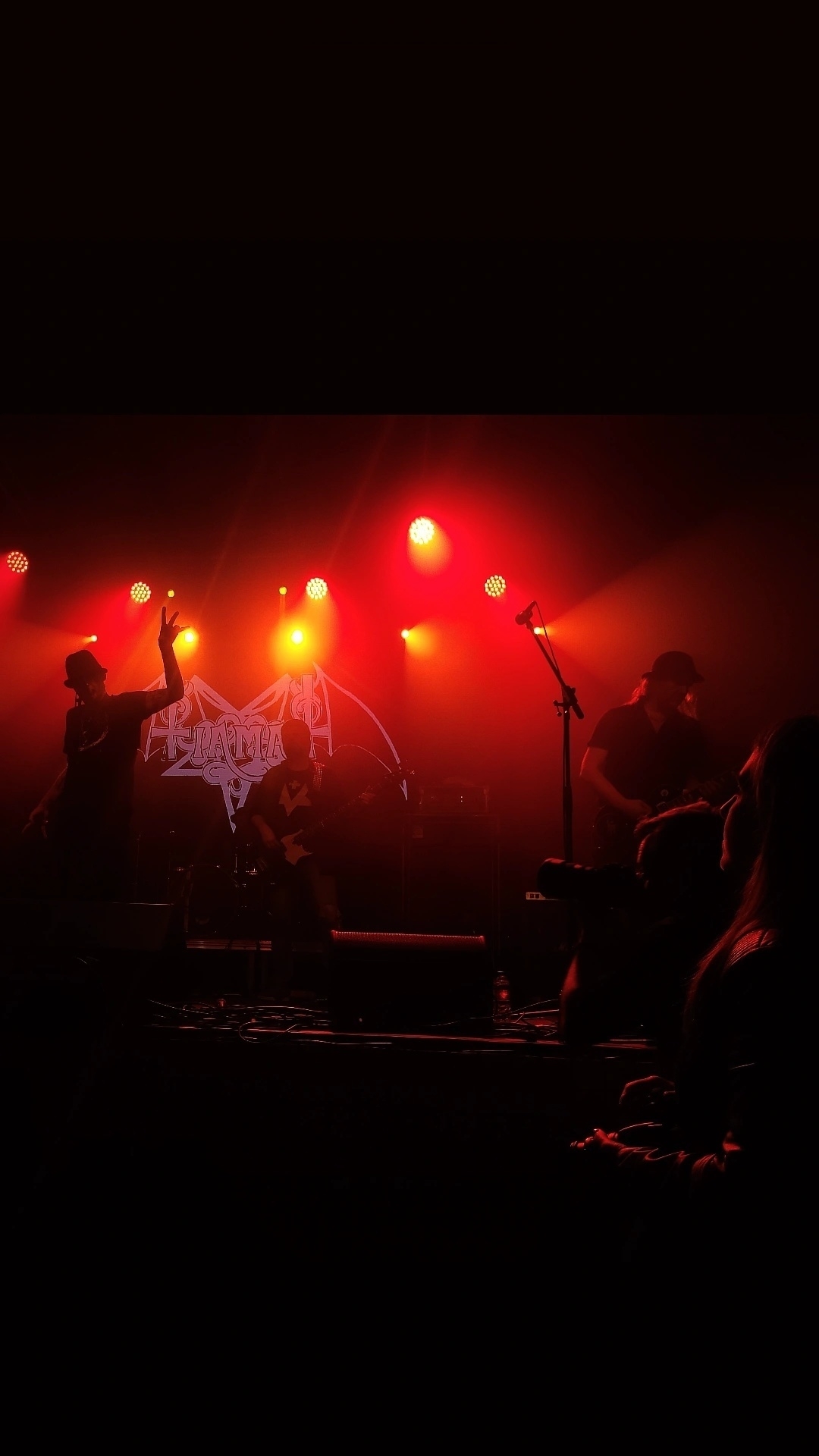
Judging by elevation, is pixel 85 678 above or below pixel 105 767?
above

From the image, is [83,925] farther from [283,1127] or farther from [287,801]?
[287,801]

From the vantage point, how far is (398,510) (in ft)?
22.4

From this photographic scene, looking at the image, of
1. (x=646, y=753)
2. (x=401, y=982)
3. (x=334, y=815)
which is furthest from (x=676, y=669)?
(x=401, y=982)

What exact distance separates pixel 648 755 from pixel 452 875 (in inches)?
48.7

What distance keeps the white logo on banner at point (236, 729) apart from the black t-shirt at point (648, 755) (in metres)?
2.45

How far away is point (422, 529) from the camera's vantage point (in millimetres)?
6723

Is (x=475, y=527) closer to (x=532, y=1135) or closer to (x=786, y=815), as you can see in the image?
(x=532, y=1135)

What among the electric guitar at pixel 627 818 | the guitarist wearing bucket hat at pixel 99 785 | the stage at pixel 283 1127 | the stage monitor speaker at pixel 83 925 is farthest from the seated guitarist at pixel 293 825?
the stage monitor speaker at pixel 83 925

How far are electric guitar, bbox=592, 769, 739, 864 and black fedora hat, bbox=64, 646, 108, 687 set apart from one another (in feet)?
8.75

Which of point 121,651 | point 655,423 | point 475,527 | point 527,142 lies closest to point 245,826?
point 121,651

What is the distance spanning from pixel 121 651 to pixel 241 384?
218 inches

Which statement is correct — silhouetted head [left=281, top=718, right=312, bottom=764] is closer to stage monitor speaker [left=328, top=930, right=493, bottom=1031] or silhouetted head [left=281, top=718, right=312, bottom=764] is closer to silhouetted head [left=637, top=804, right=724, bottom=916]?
stage monitor speaker [left=328, top=930, right=493, bottom=1031]

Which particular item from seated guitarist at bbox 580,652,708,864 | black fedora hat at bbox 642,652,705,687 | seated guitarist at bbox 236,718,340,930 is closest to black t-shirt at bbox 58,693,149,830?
seated guitarist at bbox 236,718,340,930

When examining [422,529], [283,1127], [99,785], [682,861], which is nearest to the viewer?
[682,861]
